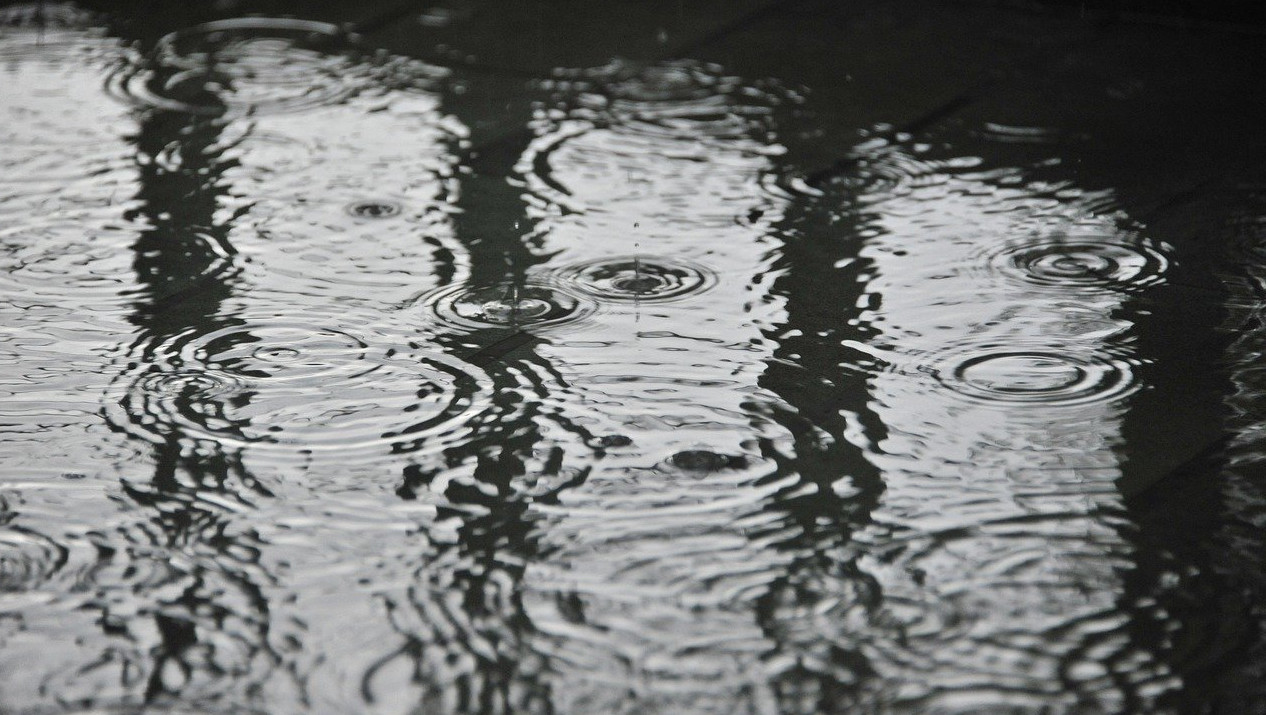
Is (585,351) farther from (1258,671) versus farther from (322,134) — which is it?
(322,134)

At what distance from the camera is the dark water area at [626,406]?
1.67 meters

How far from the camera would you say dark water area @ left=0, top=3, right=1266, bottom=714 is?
167 cm

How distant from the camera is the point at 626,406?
2248 millimetres

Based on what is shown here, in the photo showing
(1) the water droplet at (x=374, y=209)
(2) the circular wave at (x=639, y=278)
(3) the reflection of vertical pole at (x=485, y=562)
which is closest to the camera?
(3) the reflection of vertical pole at (x=485, y=562)

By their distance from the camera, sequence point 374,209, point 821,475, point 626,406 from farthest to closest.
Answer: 1. point 374,209
2. point 626,406
3. point 821,475

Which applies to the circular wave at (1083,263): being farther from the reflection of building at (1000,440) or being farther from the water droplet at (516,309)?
the water droplet at (516,309)

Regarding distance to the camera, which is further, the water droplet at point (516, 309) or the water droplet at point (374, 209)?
the water droplet at point (374, 209)

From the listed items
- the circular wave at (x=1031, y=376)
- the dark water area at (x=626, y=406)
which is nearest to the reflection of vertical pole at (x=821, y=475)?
the dark water area at (x=626, y=406)

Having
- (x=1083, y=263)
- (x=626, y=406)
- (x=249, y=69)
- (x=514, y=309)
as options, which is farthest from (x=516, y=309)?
(x=249, y=69)

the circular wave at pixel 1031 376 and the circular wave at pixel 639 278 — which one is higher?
the circular wave at pixel 639 278

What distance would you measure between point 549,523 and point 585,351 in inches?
22.0

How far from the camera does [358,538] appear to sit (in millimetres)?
1901

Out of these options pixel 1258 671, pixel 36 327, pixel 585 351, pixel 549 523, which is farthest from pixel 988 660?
pixel 36 327

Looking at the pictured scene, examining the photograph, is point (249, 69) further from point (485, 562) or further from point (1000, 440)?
point (1000, 440)
